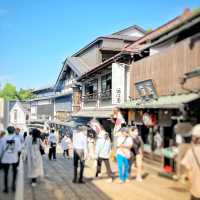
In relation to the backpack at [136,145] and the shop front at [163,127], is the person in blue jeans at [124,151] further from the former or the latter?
the shop front at [163,127]

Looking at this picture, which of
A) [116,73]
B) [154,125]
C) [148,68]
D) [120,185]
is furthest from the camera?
[116,73]

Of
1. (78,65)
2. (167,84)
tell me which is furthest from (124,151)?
(78,65)

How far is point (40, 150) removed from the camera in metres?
11.6

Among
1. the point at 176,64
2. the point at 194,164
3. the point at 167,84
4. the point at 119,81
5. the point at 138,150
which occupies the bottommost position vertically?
the point at 138,150

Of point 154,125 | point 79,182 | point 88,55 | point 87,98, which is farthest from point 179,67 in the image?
point 88,55

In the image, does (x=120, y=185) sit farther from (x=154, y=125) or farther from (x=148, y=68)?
(x=148, y=68)

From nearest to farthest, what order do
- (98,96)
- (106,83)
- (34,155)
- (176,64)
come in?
1. (176,64)
2. (34,155)
3. (106,83)
4. (98,96)

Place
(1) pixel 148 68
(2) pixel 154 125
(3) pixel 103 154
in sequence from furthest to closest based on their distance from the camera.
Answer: (1) pixel 148 68, (3) pixel 103 154, (2) pixel 154 125

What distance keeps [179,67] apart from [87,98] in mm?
17097

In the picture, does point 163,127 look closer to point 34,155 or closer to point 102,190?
point 102,190

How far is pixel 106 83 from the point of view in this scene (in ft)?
74.1

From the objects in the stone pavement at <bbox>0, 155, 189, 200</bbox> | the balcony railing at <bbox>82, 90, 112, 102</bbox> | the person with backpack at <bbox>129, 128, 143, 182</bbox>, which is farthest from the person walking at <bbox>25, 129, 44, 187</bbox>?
the balcony railing at <bbox>82, 90, 112, 102</bbox>

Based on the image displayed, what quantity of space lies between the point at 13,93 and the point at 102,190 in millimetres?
70507

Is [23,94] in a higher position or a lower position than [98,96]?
higher
